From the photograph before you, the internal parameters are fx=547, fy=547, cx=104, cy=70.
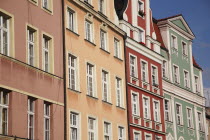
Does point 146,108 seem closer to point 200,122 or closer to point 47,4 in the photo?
point 200,122

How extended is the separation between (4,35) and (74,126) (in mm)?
7413

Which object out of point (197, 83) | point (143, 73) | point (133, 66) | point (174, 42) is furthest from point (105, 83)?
point (197, 83)

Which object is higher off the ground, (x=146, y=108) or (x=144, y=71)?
(x=144, y=71)

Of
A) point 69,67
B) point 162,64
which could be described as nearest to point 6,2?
point 69,67

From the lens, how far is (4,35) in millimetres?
24812

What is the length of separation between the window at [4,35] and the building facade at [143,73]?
14245 millimetres

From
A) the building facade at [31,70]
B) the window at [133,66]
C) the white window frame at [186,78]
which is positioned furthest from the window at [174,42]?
the building facade at [31,70]

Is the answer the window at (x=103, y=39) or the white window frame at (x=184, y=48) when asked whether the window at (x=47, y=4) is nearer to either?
the window at (x=103, y=39)

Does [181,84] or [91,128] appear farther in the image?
[181,84]

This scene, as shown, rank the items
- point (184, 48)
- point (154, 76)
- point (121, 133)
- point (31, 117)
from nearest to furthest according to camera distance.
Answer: point (31, 117) < point (121, 133) < point (154, 76) < point (184, 48)

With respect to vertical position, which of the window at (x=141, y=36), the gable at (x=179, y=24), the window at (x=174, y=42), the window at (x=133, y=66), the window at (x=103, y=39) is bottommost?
the window at (x=133, y=66)

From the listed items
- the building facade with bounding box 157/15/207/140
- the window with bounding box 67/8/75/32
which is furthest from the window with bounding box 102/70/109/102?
the building facade with bounding box 157/15/207/140

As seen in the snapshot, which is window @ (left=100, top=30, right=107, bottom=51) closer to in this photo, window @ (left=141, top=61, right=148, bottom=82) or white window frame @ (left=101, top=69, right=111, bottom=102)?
white window frame @ (left=101, top=69, right=111, bottom=102)

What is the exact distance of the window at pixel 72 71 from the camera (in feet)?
99.5
